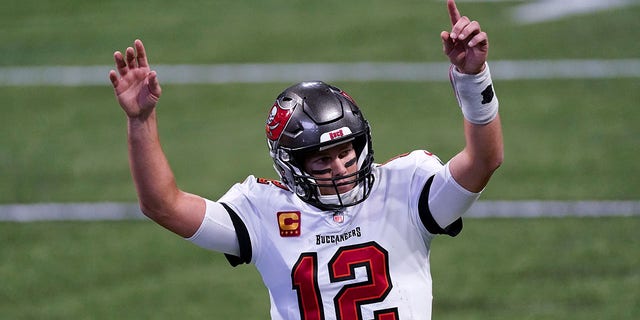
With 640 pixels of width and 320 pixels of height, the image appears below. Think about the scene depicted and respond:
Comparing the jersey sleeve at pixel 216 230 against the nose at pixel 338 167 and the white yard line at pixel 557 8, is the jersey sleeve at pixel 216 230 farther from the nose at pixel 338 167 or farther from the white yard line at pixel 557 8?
the white yard line at pixel 557 8

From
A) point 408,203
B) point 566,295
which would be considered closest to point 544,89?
point 566,295

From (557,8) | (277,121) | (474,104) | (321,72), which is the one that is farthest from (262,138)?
(474,104)

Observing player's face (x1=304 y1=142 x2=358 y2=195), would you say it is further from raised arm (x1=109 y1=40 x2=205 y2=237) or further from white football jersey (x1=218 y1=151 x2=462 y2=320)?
raised arm (x1=109 y1=40 x2=205 y2=237)

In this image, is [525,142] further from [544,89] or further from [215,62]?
[215,62]

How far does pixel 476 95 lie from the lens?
173 inches

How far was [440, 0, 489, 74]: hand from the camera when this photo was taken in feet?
14.0

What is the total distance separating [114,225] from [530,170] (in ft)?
11.1

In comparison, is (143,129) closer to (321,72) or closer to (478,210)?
(478,210)

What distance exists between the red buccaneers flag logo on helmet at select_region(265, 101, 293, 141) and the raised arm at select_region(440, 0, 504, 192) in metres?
0.68

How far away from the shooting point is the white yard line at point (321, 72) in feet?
39.8

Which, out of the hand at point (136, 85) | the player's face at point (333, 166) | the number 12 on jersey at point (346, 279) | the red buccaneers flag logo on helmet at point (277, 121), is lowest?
the number 12 on jersey at point (346, 279)

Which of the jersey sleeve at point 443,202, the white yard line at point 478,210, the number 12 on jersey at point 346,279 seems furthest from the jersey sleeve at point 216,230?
the white yard line at point 478,210

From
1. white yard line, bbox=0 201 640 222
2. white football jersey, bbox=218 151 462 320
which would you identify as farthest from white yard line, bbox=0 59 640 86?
white football jersey, bbox=218 151 462 320

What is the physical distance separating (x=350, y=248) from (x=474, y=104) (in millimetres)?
751
